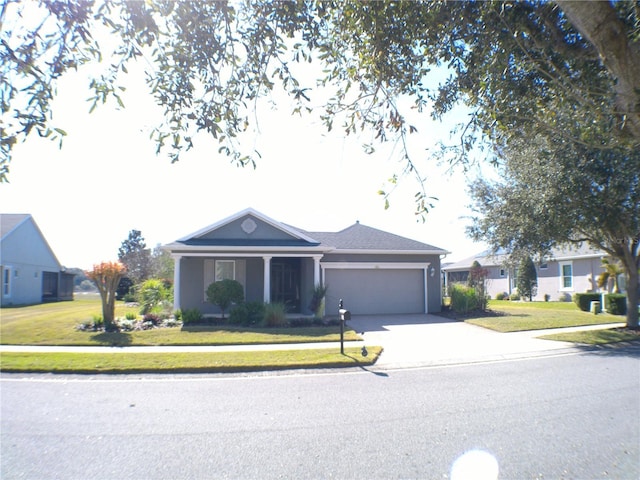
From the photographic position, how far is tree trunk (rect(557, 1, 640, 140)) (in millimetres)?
3293

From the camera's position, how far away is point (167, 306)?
19172mm

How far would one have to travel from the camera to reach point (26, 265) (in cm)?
2861

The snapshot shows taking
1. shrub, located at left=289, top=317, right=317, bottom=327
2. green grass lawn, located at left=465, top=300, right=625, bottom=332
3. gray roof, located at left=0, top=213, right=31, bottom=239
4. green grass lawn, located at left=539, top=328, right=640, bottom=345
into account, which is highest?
gray roof, located at left=0, top=213, right=31, bottom=239

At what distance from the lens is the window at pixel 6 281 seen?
2553 cm

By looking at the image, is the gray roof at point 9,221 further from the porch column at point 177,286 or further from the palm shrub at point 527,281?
the palm shrub at point 527,281

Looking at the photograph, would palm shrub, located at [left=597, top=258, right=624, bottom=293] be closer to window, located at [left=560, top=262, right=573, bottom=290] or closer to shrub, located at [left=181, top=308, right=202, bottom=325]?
window, located at [left=560, top=262, right=573, bottom=290]

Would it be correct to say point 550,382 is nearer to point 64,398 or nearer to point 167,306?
point 64,398

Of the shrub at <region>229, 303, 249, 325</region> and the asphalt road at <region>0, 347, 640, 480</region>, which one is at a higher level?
the shrub at <region>229, 303, 249, 325</region>

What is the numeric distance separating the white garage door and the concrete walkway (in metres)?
3.86

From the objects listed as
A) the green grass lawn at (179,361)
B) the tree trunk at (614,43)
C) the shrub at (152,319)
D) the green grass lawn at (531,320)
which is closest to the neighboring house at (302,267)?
the shrub at (152,319)

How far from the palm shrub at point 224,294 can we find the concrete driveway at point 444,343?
4.86 m

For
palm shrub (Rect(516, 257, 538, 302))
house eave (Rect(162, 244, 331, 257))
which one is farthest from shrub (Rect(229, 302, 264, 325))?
palm shrub (Rect(516, 257, 538, 302))

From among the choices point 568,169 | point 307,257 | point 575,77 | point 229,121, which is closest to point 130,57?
point 229,121

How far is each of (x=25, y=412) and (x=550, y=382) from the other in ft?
29.6
